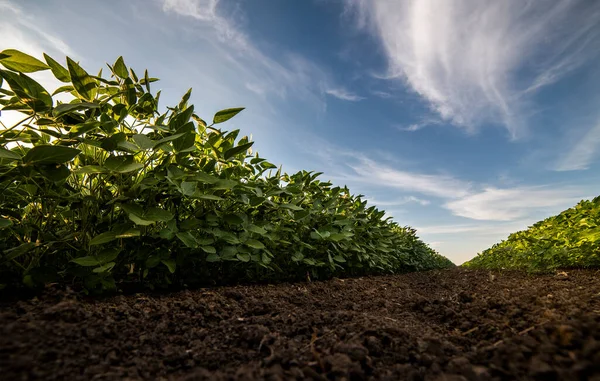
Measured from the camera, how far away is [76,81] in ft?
6.23

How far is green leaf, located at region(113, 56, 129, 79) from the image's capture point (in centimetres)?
207

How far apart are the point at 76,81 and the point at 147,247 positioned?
1.08 m

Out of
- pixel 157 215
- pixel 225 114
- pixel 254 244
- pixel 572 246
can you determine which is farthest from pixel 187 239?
pixel 572 246

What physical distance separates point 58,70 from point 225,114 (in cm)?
101

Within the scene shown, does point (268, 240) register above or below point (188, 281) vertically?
above

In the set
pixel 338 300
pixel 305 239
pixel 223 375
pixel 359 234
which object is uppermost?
pixel 359 234

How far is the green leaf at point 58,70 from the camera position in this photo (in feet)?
6.20

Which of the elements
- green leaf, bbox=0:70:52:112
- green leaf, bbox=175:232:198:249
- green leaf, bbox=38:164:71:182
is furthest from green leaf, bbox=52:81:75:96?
green leaf, bbox=175:232:198:249

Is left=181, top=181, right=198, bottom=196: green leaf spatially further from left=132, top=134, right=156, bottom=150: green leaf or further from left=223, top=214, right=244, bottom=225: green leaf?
left=223, top=214, right=244, bottom=225: green leaf

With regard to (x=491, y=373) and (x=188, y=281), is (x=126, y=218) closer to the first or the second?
(x=188, y=281)

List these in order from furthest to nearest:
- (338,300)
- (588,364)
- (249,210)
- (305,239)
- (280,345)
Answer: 1. (305,239)
2. (249,210)
3. (338,300)
4. (280,345)
5. (588,364)

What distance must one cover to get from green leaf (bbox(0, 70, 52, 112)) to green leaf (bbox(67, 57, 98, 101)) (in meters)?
0.20

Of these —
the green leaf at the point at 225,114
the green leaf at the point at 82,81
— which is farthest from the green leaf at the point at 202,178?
the green leaf at the point at 82,81

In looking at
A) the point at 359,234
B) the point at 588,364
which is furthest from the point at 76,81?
the point at 359,234
